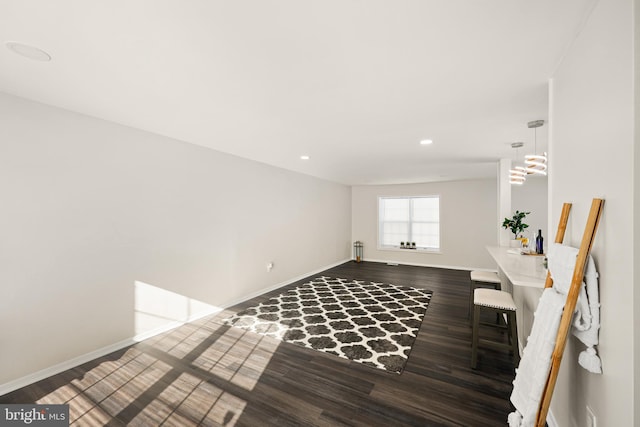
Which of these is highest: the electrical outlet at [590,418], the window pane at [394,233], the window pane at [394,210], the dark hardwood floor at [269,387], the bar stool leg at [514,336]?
the window pane at [394,210]

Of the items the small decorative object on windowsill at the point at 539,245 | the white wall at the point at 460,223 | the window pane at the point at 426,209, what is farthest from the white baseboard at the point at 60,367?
the window pane at the point at 426,209

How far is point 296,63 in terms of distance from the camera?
1.68 m

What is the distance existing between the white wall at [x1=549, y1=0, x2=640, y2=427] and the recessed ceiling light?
2.92 metres

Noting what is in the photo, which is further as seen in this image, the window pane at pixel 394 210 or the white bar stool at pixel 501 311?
the window pane at pixel 394 210

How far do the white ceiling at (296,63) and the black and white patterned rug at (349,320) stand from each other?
2.48 metres

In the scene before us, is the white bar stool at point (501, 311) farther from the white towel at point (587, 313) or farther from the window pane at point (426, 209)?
the window pane at point (426, 209)

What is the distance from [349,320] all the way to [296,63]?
10.5ft

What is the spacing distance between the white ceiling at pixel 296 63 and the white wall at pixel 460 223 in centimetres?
409

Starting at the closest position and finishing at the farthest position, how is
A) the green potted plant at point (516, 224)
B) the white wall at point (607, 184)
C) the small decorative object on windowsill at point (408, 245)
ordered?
the white wall at point (607, 184), the green potted plant at point (516, 224), the small decorative object on windowsill at point (408, 245)

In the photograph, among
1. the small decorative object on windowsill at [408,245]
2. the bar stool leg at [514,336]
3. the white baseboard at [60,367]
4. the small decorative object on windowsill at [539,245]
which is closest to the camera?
the white baseboard at [60,367]

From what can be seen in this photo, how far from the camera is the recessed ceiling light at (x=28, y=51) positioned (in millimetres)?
1518

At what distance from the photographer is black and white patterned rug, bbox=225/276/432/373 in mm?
2848

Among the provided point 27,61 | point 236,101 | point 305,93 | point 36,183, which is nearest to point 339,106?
point 305,93

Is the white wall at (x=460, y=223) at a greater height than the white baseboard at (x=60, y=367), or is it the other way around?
the white wall at (x=460, y=223)
